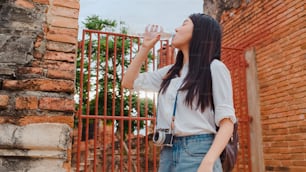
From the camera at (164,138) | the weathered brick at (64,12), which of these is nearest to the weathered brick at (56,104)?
the weathered brick at (64,12)

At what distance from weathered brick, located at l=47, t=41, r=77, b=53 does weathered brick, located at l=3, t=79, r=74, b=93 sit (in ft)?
0.66

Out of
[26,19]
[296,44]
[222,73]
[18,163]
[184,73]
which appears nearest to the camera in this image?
[222,73]

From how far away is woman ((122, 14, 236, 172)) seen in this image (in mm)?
1218

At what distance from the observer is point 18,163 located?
1.60 metres

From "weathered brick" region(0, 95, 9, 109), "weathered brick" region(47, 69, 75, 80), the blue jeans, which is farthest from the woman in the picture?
"weathered brick" region(0, 95, 9, 109)

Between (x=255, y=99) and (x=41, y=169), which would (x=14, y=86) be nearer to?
(x=41, y=169)

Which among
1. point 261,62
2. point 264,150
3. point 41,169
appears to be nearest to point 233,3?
point 261,62

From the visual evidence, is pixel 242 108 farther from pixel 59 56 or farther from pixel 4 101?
pixel 4 101

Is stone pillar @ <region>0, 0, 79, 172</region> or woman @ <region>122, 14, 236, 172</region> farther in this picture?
stone pillar @ <region>0, 0, 79, 172</region>

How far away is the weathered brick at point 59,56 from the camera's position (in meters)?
1.83

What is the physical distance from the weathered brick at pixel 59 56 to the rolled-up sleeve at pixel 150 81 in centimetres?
48

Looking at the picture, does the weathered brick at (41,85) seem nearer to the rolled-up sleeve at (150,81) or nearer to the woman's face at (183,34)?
the rolled-up sleeve at (150,81)

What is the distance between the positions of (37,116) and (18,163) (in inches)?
9.7

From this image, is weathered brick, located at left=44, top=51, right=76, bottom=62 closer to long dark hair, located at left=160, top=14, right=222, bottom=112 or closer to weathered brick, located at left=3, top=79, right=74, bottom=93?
weathered brick, located at left=3, top=79, right=74, bottom=93
